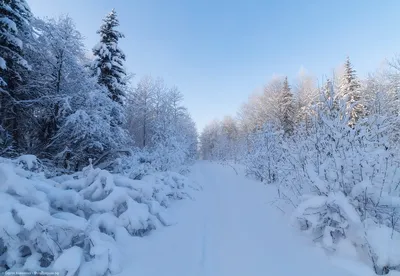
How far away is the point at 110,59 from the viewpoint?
13078 mm

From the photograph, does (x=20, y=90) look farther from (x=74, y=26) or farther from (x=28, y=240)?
(x=28, y=240)

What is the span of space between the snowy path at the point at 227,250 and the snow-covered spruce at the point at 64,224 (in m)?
0.35

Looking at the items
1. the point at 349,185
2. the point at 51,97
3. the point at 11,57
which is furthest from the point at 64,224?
the point at 51,97

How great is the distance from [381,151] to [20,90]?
474 inches

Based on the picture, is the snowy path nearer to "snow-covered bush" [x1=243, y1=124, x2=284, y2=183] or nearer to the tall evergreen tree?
"snow-covered bush" [x1=243, y1=124, x2=284, y2=183]

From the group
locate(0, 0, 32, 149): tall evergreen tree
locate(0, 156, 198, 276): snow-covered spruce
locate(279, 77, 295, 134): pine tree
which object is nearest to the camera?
locate(0, 156, 198, 276): snow-covered spruce

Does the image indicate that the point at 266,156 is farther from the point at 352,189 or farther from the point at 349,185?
the point at 352,189

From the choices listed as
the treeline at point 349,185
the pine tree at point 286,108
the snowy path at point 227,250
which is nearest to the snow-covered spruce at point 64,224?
the snowy path at point 227,250

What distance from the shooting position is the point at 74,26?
36.2 ft

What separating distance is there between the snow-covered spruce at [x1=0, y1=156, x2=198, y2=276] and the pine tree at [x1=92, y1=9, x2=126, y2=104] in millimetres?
10299

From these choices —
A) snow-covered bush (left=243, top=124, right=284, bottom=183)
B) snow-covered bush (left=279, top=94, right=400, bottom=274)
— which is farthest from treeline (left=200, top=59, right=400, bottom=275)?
snow-covered bush (left=243, top=124, right=284, bottom=183)

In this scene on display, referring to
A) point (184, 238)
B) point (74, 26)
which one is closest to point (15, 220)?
point (184, 238)

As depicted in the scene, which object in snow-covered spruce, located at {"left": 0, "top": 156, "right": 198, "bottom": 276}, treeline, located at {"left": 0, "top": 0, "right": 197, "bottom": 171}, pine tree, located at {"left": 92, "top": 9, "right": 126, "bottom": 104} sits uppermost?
pine tree, located at {"left": 92, "top": 9, "right": 126, "bottom": 104}

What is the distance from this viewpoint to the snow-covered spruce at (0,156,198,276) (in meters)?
2.18
